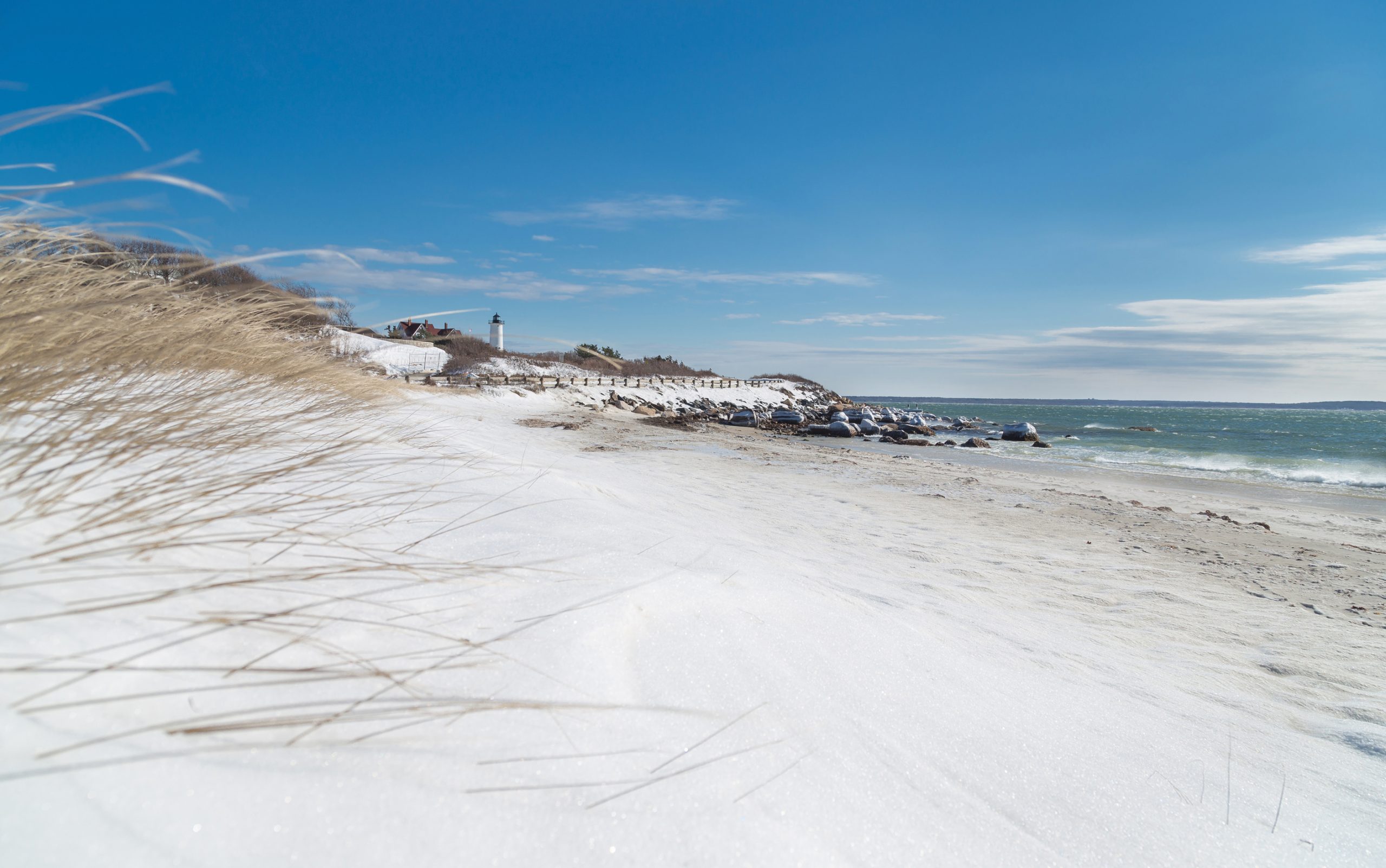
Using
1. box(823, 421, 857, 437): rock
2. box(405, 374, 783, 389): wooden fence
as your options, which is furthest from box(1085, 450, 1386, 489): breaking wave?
box(405, 374, 783, 389): wooden fence

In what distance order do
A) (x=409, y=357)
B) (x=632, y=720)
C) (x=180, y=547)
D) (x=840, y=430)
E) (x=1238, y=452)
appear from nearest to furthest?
(x=632, y=720), (x=180, y=547), (x=1238, y=452), (x=840, y=430), (x=409, y=357)

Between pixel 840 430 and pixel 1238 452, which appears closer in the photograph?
pixel 1238 452

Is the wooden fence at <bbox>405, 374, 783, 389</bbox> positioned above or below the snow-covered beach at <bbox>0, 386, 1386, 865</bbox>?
above

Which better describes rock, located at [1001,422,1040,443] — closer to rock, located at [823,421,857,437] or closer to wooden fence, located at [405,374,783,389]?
rock, located at [823,421,857,437]

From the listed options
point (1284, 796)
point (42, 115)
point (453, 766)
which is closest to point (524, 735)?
point (453, 766)

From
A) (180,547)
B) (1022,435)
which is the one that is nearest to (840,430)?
(1022,435)

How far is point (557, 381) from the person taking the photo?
22125 mm

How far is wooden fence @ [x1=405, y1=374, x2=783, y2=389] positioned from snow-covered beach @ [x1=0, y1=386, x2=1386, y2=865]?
35.2 ft

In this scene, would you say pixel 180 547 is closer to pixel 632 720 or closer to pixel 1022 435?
pixel 632 720

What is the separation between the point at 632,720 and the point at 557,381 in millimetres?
Result: 21731

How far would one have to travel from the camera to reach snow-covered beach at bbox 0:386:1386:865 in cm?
78

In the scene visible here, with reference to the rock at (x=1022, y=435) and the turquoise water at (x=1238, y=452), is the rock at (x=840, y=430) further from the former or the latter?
the rock at (x=1022, y=435)

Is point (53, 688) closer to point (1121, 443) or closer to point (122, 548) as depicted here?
point (122, 548)

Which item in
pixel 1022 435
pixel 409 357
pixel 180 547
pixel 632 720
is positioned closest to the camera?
pixel 632 720
